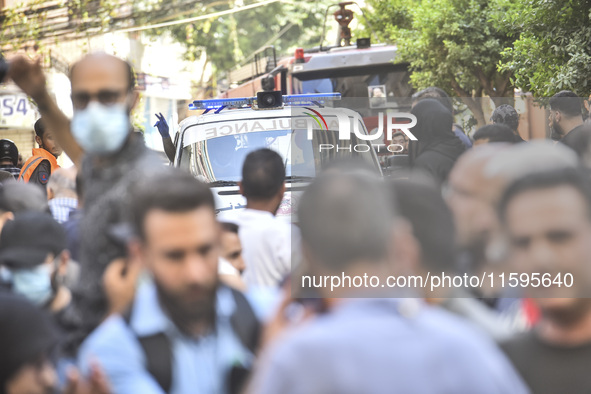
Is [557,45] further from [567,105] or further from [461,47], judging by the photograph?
[461,47]

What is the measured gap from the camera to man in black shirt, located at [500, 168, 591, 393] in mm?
2592

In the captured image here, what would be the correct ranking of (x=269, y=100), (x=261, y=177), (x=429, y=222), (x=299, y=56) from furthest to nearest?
(x=299, y=56), (x=269, y=100), (x=261, y=177), (x=429, y=222)

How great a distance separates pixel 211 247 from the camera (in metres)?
2.80

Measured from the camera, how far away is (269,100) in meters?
8.70

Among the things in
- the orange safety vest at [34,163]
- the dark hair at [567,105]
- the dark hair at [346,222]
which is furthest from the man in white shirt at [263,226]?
the orange safety vest at [34,163]

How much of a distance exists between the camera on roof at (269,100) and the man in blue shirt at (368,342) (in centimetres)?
641

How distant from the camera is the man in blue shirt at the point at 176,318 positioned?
2695mm

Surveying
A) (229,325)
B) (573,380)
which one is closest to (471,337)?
(573,380)

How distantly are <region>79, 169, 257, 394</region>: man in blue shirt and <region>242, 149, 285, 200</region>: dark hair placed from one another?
212 centimetres

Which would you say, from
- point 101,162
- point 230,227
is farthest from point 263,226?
point 101,162

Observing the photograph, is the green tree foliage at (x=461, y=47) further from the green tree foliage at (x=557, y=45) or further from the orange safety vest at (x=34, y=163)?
the orange safety vest at (x=34, y=163)

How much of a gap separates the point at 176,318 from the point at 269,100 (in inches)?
239

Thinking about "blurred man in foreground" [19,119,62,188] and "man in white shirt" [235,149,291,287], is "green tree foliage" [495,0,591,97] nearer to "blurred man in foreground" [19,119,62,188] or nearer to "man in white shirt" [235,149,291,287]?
"blurred man in foreground" [19,119,62,188]

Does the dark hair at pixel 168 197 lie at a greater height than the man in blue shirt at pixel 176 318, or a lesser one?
greater
